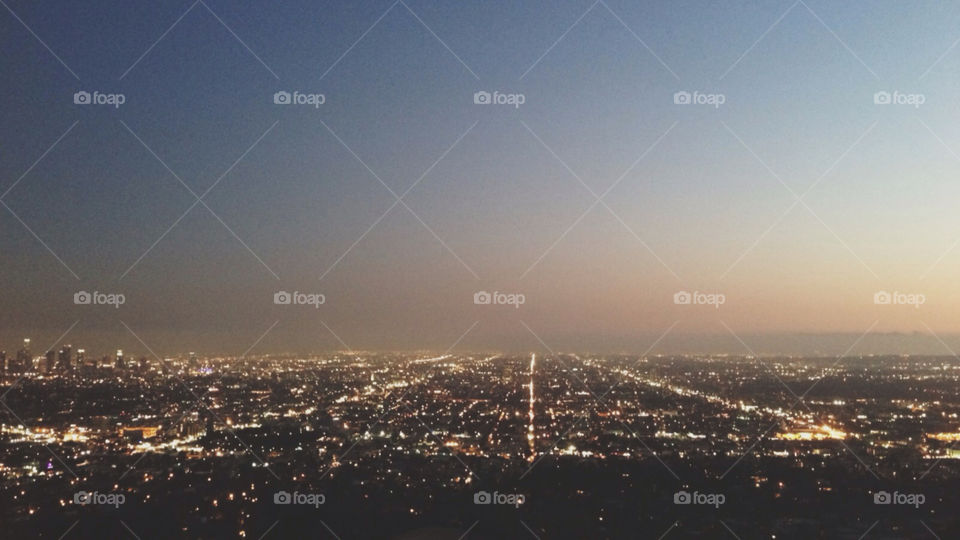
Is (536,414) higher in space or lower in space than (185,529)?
higher

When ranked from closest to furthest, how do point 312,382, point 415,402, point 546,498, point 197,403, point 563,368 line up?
1. point 546,498
2. point 197,403
3. point 415,402
4. point 312,382
5. point 563,368

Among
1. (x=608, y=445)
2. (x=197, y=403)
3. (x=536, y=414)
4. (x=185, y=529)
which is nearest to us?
(x=185, y=529)

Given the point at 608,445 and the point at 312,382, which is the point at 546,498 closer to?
the point at 608,445

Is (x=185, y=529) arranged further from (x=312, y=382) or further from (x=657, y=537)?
(x=312, y=382)

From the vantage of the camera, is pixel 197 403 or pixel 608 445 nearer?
pixel 608 445

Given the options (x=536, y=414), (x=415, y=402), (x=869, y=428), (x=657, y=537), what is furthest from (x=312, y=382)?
(x=869, y=428)

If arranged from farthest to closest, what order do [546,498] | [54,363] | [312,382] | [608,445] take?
[312,382], [608,445], [54,363], [546,498]

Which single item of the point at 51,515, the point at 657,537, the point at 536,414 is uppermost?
the point at 536,414

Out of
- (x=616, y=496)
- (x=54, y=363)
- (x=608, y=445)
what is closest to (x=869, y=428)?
(x=608, y=445)

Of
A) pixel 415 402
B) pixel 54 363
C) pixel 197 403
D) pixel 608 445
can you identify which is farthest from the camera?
pixel 415 402
